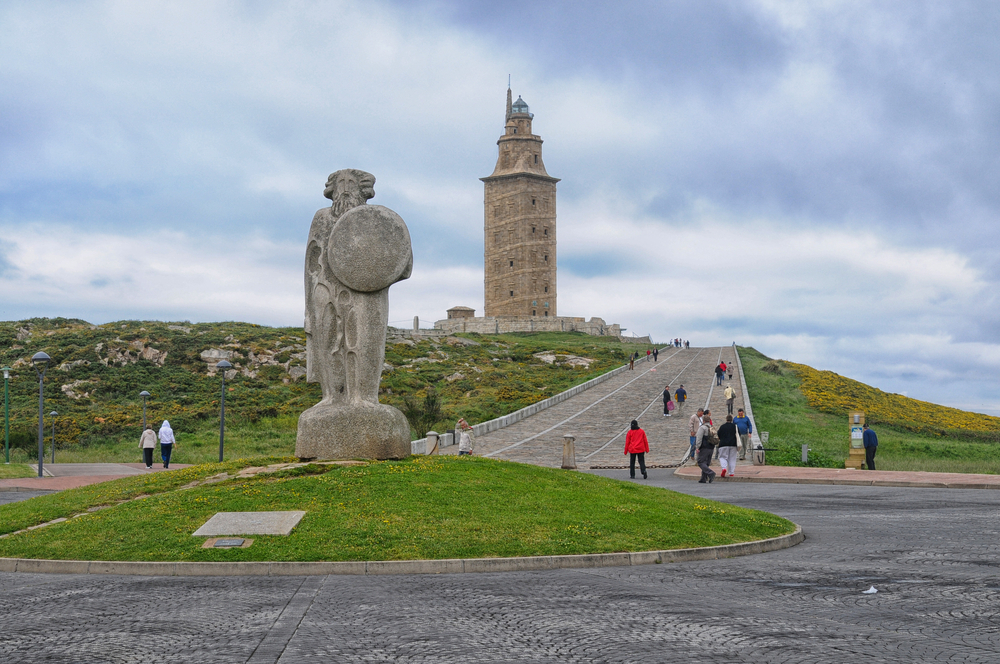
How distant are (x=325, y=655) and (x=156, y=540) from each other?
4724 millimetres

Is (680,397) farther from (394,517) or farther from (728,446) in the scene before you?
(394,517)

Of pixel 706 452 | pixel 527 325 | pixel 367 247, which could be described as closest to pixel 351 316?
pixel 367 247

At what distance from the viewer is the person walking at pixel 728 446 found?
21.4 metres

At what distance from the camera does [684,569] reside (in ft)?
30.0

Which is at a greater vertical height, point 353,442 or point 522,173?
point 522,173

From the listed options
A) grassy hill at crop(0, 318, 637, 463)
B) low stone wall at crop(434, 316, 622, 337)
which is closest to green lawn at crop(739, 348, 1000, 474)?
grassy hill at crop(0, 318, 637, 463)

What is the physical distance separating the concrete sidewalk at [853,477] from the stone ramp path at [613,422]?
4.07 m

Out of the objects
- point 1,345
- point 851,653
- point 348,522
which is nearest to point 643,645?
point 851,653

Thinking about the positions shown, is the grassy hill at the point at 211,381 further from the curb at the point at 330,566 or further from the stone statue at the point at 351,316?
the curb at the point at 330,566

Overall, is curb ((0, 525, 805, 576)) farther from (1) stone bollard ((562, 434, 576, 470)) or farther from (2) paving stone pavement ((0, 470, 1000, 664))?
(1) stone bollard ((562, 434, 576, 470))

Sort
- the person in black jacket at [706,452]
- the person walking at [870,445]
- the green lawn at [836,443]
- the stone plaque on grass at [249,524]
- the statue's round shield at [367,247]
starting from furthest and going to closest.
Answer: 1. the green lawn at [836,443]
2. the person walking at [870,445]
3. the person in black jacket at [706,452]
4. the statue's round shield at [367,247]
5. the stone plaque on grass at [249,524]

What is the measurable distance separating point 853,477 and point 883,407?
101ft

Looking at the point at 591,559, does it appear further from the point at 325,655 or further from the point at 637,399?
the point at 637,399

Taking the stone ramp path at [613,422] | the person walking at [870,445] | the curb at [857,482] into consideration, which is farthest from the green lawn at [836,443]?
the curb at [857,482]
